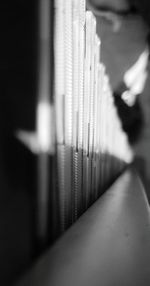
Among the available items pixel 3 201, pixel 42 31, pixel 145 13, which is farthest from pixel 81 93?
pixel 145 13

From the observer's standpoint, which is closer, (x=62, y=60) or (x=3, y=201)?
(x=3, y=201)

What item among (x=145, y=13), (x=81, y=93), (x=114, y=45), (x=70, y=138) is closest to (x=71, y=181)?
(x=70, y=138)

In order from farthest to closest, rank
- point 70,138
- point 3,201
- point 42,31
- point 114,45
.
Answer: point 114,45
point 70,138
point 42,31
point 3,201

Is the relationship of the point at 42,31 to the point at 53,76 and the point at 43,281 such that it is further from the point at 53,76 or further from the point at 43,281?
the point at 43,281

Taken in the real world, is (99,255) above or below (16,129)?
below

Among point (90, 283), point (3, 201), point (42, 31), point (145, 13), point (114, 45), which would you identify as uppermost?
point (145, 13)

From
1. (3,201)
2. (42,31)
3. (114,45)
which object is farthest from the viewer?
(114,45)

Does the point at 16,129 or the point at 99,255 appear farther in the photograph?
the point at 99,255

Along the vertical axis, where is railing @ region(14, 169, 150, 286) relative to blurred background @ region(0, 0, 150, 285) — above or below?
below

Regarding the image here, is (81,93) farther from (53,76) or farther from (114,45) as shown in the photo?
(114,45)

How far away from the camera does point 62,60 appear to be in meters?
0.70

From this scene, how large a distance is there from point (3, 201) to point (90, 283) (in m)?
0.21

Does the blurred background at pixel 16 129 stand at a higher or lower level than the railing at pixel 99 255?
higher

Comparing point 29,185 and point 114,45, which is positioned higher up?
point 114,45
